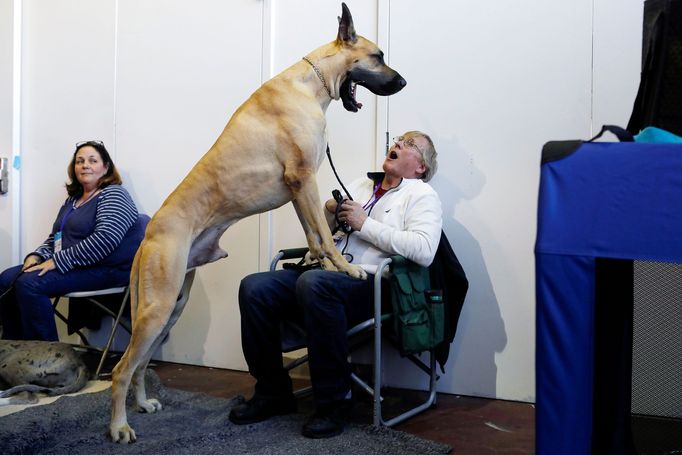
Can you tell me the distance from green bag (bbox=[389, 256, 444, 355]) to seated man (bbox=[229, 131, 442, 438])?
6 centimetres

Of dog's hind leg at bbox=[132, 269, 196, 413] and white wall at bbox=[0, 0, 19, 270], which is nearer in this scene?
dog's hind leg at bbox=[132, 269, 196, 413]

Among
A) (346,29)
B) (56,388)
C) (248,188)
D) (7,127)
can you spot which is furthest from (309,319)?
(7,127)

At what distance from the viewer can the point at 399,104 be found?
2.86m

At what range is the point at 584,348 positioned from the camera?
1110 mm

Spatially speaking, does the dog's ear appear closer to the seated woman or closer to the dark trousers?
the dark trousers

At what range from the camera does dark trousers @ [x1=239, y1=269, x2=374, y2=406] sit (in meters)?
2.12

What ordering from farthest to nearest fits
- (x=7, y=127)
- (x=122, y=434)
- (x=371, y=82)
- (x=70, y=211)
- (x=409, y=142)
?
(x=7, y=127) < (x=70, y=211) < (x=409, y=142) < (x=371, y=82) < (x=122, y=434)

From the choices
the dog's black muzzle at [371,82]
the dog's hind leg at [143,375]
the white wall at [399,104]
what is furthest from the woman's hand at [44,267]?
the dog's black muzzle at [371,82]

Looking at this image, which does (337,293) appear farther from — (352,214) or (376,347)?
(352,214)

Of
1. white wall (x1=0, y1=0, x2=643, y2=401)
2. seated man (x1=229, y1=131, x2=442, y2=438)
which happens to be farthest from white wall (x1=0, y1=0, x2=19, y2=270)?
seated man (x1=229, y1=131, x2=442, y2=438)

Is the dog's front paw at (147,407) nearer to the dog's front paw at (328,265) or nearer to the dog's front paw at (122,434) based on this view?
the dog's front paw at (122,434)

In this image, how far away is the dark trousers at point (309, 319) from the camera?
2.12 metres

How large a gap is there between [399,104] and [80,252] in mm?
1794

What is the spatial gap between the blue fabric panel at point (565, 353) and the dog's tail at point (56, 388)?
2.30 m
